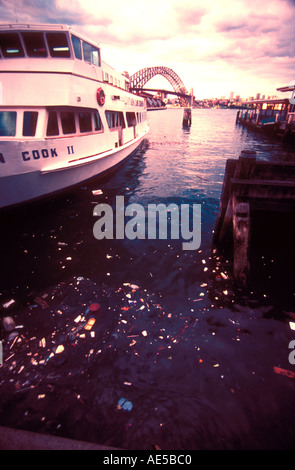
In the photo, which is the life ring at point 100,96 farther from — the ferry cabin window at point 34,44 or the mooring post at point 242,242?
the mooring post at point 242,242

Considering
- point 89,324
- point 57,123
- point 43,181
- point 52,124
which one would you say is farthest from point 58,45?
point 89,324

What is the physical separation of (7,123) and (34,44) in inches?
127

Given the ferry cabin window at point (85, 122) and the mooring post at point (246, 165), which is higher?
the ferry cabin window at point (85, 122)

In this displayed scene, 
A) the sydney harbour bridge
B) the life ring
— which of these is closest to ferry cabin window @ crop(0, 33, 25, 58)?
the life ring

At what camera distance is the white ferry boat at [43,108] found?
6426 millimetres

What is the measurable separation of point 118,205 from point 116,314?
219 inches

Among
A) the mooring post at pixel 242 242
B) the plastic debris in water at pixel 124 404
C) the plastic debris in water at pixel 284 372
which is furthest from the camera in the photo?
the mooring post at pixel 242 242

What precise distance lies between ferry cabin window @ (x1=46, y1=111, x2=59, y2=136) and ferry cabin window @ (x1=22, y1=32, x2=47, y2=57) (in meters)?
2.27

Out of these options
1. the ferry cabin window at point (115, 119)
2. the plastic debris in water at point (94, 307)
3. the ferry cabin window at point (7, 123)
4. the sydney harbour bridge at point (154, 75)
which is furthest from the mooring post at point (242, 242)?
the sydney harbour bridge at point (154, 75)

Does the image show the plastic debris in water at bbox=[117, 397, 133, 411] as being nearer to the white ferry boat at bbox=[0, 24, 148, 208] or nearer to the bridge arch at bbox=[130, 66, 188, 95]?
the white ferry boat at bbox=[0, 24, 148, 208]

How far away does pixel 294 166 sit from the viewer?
5066 mm

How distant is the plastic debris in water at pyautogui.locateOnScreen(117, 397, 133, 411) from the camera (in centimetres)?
272

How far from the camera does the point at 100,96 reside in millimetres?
9562

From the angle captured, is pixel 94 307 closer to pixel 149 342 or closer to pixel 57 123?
pixel 149 342
